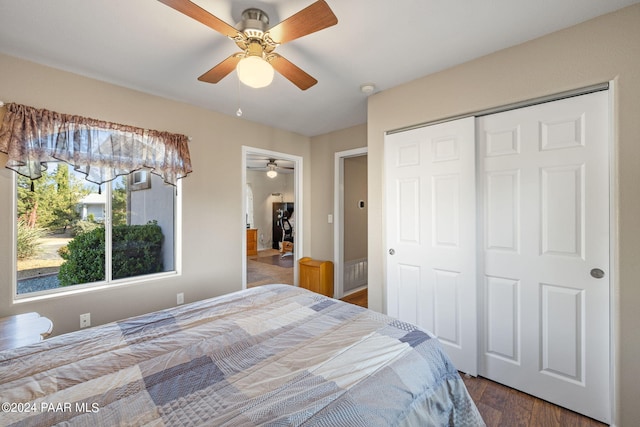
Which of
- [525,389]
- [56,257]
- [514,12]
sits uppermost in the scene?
[514,12]

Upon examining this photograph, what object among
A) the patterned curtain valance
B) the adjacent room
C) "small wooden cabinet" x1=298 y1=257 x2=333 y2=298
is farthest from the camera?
"small wooden cabinet" x1=298 y1=257 x2=333 y2=298

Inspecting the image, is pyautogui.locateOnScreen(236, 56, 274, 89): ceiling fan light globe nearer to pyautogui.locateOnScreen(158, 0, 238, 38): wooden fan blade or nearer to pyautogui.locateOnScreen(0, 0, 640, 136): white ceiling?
pyautogui.locateOnScreen(158, 0, 238, 38): wooden fan blade

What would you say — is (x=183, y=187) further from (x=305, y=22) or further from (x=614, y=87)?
(x=614, y=87)

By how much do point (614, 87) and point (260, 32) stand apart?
6.84ft

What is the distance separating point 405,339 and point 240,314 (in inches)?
36.5

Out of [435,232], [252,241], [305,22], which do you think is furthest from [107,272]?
[252,241]

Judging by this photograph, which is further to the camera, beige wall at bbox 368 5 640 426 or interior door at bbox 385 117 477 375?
interior door at bbox 385 117 477 375

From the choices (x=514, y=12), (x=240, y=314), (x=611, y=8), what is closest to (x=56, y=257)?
(x=240, y=314)

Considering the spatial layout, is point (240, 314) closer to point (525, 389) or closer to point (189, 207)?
point (189, 207)

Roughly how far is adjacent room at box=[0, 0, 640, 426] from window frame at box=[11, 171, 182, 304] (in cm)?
2

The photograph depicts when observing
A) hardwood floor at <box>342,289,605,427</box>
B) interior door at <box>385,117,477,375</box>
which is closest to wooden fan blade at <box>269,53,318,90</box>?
interior door at <box>385,117,477,375</box>

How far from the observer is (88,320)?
2295 millimetres

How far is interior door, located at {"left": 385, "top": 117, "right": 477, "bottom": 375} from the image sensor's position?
6.94 feet

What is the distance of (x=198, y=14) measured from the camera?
4.12 feet
